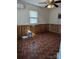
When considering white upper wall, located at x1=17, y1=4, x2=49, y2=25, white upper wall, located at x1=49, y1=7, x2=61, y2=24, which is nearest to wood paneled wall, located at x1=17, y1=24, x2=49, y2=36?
white upper wall, located at x1=17, y1=4, x2=49, y2=25

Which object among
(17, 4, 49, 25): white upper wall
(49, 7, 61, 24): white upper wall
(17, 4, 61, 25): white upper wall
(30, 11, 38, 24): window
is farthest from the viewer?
(49, 7, 61, 24): white upper wall

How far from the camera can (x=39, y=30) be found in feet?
26.0

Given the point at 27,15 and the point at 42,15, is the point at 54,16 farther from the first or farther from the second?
the point at 27,15

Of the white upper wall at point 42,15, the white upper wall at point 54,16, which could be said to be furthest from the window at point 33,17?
the white upper wall at point 54,16

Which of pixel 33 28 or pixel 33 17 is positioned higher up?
pixel 33 17

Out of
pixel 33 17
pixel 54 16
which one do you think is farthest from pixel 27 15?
pixel 54 16

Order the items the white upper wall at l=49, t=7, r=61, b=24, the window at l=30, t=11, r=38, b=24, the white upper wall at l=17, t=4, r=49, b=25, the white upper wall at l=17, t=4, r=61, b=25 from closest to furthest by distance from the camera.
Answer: the white upper wall at l=17, t=4, r=49, b=25 < the white upper wall at l=17, t=4, r=61, b=25 < the window at l=30, t=11, r=38, b=24 < the white upper wall at l=49, t=7, r=61, b=24

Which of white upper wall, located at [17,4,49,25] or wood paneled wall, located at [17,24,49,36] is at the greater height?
white upper wall, located at [17,4,49,25]

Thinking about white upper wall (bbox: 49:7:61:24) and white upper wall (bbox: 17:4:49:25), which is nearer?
white upper wall (bbox: 17:4:49:25)

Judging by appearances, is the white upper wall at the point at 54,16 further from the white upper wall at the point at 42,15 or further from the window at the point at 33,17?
the window at the point at 33,17

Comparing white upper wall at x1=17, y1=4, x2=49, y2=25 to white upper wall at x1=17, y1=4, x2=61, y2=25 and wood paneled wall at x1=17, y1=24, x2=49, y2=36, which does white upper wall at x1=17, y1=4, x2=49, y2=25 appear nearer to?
white upper wall at x1=17, y1=4, x2=61, y2=25

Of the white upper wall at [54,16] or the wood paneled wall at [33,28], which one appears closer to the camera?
the wood paneled wall at [33,28]
